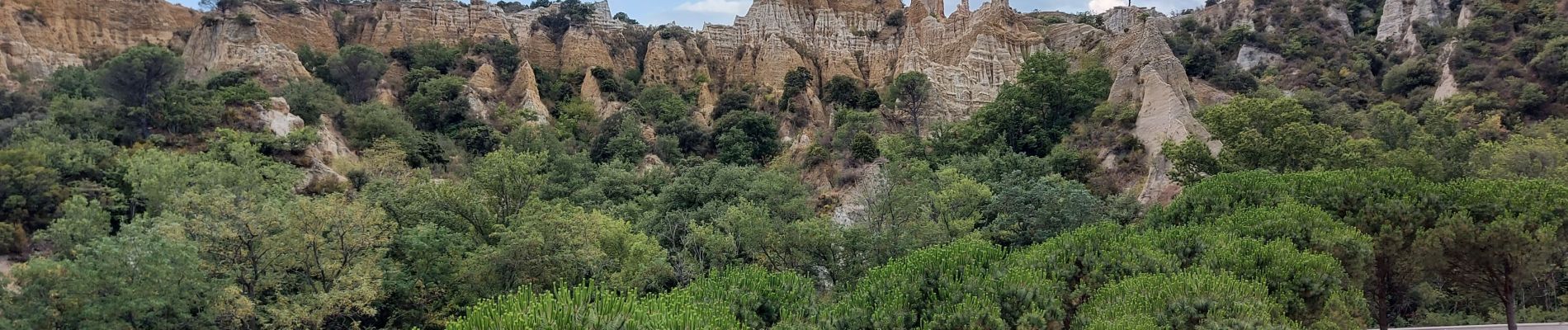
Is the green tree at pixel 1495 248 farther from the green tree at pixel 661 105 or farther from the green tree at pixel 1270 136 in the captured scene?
the green tree at pixel 661 105

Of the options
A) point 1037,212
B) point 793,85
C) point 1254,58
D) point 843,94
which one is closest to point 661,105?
point 793,85

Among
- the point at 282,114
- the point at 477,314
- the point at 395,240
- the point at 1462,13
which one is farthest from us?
the point at 1462,13

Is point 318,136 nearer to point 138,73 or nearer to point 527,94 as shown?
point 138,73

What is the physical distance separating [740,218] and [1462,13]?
54.1m

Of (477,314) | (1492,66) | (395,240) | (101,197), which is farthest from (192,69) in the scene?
(1492,66)

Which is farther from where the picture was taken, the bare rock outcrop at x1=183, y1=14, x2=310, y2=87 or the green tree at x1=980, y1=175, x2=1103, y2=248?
the bare rock outcrop at x1=183, y1=14, x2=310, y2=87

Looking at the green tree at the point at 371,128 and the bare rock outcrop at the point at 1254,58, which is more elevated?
the bare rock outcrop at the point at 1254,58

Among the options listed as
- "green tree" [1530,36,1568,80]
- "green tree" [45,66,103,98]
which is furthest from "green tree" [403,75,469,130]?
"green tree" [1530,36,1568,80]

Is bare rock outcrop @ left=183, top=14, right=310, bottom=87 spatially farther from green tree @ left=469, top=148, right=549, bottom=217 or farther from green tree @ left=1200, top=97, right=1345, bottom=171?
green tree @ left=1200, top=97, right=1345, bottom=171

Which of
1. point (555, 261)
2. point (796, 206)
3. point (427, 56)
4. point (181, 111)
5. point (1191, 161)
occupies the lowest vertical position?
point (555, 261)

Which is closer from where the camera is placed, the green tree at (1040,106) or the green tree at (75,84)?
the green tree at (1040,106)

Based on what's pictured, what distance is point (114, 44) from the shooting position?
46.9 m

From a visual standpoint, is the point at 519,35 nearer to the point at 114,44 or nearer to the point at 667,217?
the point at 114,44

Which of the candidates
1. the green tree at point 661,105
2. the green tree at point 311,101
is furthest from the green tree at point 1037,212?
the green tree at point 311,101
